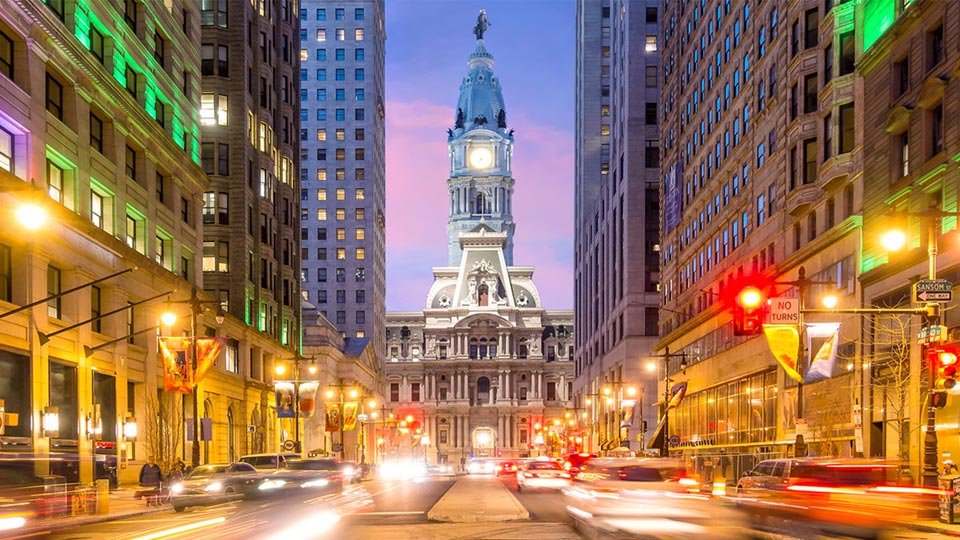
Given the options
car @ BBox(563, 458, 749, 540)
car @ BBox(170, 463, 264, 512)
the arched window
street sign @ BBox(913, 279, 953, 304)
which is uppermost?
street sign @ BBox(913, 279, 953, 304)

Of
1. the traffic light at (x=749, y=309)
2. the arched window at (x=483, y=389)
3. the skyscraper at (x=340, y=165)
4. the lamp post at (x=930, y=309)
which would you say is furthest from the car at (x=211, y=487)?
the arched window at (x=483, y=389)

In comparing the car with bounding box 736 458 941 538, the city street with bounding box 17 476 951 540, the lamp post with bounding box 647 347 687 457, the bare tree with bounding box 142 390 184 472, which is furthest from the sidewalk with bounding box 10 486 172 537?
the lamp post with bounding box 647 347 687 457

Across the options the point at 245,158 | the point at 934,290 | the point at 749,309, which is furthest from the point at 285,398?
the point at 934,290

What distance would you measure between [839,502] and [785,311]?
72.8ft

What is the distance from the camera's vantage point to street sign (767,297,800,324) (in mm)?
34406

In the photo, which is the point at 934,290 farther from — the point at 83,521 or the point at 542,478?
the point at 83,521

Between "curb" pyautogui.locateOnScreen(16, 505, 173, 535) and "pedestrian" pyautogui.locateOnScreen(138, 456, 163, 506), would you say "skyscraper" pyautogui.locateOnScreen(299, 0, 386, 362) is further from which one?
"curb" pyautogui.locateOnScreen(16, 505, 173, 535)

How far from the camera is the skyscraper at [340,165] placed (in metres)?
148

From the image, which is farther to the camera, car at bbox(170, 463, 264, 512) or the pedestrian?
the pedestrian

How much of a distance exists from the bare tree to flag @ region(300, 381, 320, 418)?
385 inches

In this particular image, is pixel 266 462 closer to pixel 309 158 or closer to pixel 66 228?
pixel 66 228

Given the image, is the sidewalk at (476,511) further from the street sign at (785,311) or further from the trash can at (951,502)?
the street sign at (785,311)

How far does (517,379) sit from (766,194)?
141535 mm

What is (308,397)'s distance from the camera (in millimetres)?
67938
